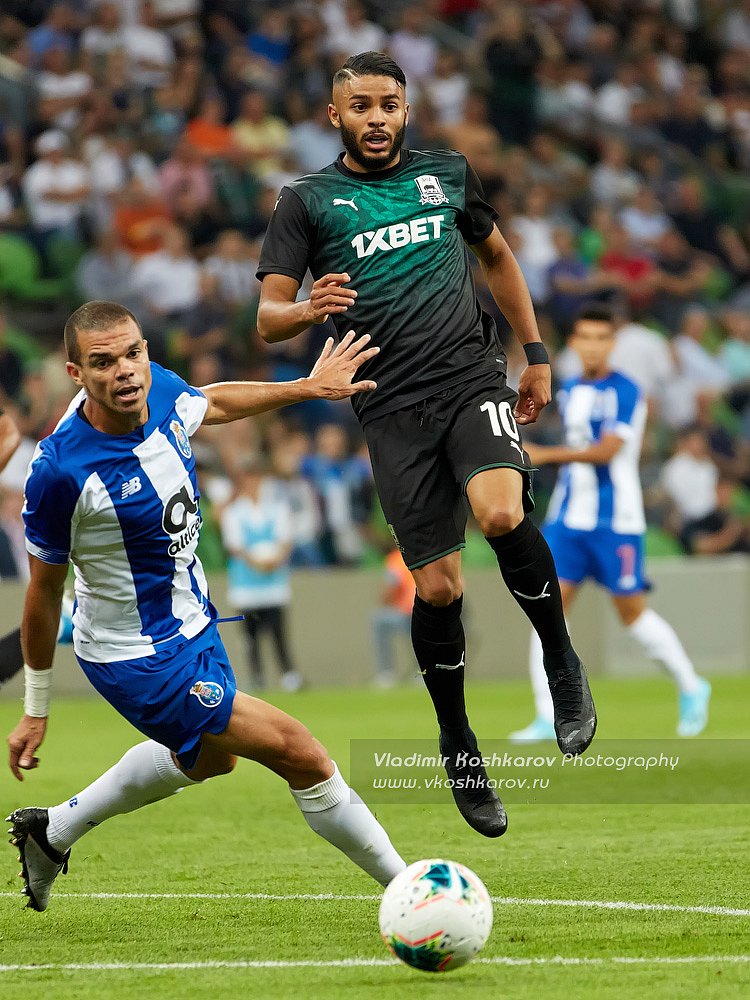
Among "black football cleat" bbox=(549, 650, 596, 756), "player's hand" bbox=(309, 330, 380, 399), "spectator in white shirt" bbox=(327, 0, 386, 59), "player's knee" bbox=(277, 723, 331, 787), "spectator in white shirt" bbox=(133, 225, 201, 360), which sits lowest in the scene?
"spectator in white shirt" bbox=(133, 225, 201, 360)

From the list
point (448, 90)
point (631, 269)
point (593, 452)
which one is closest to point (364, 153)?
point (593, 452)

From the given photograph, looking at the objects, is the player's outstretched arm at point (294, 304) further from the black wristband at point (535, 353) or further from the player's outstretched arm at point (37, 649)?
the player's outstretched arm at point (37, 649)

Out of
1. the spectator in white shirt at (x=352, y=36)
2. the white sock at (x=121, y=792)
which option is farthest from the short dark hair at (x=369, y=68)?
the spectator in white shirt at (x=352, y=36)

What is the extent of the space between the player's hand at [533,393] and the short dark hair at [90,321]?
6.60 ft

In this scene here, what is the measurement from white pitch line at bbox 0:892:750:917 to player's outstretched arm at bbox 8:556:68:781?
3.34 feet

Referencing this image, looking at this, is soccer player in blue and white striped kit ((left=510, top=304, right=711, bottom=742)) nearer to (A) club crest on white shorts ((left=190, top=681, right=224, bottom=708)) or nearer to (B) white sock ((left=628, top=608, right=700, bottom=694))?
Answer: (B) white sock ((left=628, top=608, right=700, bottom=694))

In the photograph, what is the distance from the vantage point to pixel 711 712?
1268 cm

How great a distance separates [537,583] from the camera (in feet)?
20.8

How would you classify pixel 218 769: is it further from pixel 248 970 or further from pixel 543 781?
pixel 543 781

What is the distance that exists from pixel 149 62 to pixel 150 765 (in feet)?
44.6

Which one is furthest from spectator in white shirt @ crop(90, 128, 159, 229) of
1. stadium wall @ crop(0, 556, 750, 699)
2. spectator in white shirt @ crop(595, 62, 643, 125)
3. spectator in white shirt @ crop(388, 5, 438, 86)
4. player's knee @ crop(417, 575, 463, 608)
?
player's knee @ crop(417, 575, 463, 608)

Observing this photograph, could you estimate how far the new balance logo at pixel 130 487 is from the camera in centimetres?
528

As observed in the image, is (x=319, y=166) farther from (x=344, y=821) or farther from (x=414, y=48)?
(x=344, y=821)

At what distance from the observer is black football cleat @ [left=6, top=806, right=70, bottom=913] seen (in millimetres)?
5793
